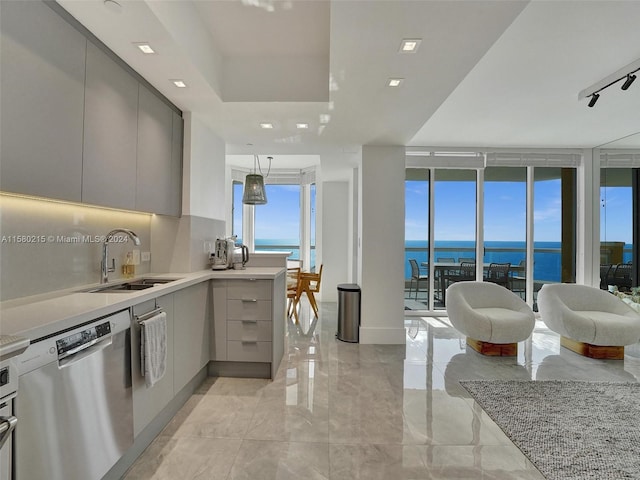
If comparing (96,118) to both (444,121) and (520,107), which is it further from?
(520,107)

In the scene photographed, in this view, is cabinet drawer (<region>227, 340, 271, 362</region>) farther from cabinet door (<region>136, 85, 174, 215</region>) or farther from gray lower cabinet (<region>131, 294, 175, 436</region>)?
cabinet door (<region>136, 85, 174, 215</region>)

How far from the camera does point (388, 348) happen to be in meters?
4.00

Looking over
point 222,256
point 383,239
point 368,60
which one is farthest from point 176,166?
point 383,239

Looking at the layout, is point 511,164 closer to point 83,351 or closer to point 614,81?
point 614,81

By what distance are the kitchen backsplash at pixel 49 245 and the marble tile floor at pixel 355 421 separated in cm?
120

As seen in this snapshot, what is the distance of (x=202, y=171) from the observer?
11.3 ft

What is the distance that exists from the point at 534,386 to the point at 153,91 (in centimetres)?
420

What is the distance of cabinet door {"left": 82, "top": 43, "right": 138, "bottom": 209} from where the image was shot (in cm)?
194

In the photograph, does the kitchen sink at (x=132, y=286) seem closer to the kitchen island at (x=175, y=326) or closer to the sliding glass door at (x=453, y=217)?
the kitchen island at (x=175, y=326)

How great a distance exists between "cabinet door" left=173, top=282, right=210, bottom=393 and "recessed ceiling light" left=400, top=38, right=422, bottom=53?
90.2 inches

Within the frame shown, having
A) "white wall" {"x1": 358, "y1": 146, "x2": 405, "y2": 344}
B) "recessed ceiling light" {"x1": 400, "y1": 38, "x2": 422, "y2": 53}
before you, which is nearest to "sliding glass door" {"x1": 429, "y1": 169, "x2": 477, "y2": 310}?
"white wall" {"x1": 358, "y1": 146, "x2": 405, "y2": 344}

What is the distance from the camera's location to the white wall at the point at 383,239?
4.18 meters

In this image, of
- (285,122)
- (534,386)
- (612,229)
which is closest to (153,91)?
(285,122)

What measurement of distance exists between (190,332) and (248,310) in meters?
0.56
